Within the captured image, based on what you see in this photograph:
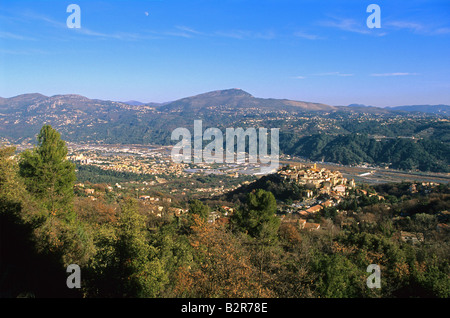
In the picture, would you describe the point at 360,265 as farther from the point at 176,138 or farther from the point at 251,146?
the point at 176,138

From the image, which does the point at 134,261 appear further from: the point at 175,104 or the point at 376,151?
the point at 175,104

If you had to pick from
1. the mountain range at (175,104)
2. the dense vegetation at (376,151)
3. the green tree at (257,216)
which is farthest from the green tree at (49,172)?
the mountain range at (175,104)

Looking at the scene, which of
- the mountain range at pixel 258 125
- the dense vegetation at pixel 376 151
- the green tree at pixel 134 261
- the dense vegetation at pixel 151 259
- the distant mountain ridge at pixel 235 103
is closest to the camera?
the green tree at pixel 134 261

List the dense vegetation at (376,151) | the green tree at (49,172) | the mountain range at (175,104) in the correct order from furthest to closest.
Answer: the mountain range at (175,104) → the dense vegetation at (376,151) → the green tree at (49,172)

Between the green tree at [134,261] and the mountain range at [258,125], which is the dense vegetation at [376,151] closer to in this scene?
the mountain range at [258,125]

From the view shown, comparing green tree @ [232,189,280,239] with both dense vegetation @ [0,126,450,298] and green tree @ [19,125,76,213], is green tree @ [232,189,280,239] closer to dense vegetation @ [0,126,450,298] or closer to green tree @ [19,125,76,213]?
dense vegetation @ [0,126,450,298]

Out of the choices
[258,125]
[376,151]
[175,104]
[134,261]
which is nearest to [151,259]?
[134,261]
